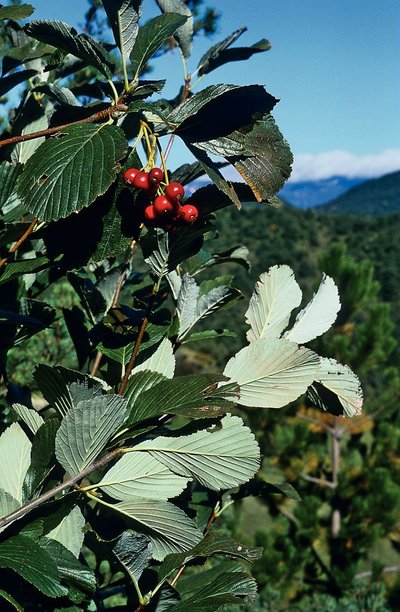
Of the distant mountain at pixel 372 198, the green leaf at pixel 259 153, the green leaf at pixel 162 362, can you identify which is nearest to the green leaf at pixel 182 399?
the green leaf at pixel 162 362

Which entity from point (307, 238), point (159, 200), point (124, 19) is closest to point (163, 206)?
point (159, 200)

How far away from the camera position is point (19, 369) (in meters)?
2.54

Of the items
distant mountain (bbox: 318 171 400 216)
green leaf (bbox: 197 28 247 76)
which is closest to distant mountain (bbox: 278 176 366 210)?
distant mountain (bbox: 318 171 400 216)

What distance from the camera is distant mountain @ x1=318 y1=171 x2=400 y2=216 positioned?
147 ft

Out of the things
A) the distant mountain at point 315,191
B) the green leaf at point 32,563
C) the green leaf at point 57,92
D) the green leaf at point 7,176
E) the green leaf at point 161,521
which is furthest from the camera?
the distant mountain at point 315,191

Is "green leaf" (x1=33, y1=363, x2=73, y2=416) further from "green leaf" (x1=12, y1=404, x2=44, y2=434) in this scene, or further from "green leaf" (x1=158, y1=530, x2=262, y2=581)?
"green leaf" (x1=158, y1=530, x2=262, y2=581)

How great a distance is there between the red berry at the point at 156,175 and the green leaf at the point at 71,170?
7 cm

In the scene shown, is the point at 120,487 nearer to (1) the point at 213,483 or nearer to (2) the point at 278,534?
(1) the point at 213,483

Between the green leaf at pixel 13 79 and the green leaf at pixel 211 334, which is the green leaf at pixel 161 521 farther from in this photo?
the green leaf at pixel 13 79

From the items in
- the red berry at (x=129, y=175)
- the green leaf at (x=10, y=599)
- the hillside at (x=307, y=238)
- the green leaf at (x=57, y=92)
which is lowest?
the hillside at (x=307, y=238)

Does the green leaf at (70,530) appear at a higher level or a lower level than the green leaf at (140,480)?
lower

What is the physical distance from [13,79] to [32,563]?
73cm

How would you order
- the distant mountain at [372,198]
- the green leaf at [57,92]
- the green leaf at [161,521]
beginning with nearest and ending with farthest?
the green leaf at [161,521] < the green leaf at [57,92] < the distant mountain at [372,198]

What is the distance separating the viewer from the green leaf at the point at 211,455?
0.73m
